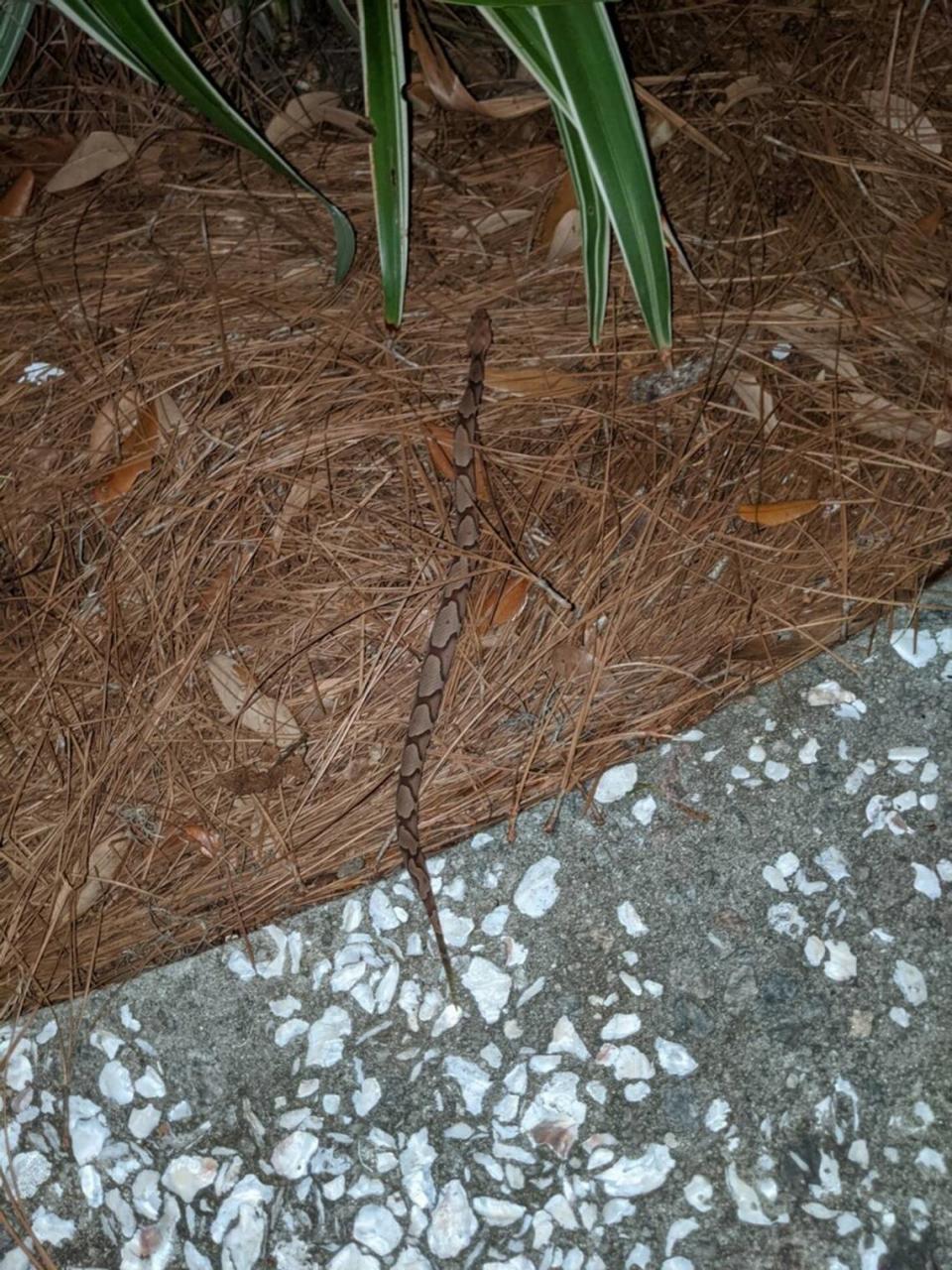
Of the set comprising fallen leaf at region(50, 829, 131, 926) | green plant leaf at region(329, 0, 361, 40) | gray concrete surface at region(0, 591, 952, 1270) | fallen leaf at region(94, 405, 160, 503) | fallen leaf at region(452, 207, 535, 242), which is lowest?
gray concrete surface at region(0, 591, 952, 1270)

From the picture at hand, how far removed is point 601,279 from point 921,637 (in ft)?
2.46

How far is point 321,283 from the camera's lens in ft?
6.31

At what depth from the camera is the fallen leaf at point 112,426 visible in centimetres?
183

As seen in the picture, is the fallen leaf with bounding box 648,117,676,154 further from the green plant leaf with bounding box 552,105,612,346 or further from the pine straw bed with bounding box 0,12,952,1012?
the green plant leaf with bounding box 552,105,612,346

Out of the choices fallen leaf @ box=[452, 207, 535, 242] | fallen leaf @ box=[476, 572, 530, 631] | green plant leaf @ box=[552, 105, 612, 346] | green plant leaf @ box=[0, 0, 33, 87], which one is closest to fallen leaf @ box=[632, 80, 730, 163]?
fallen leaf @ box=[452, 207, 535, 242]

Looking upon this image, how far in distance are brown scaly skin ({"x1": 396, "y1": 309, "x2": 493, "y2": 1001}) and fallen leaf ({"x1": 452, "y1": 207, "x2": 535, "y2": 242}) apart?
0.23 m

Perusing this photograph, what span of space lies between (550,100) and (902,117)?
2.93ft

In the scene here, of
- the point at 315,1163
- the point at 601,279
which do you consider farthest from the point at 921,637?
the point at 315,1163

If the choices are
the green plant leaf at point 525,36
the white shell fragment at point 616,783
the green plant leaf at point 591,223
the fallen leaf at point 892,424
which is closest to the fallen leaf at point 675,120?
the green plant leaf at point 591,223

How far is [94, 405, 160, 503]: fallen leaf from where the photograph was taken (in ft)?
5.92

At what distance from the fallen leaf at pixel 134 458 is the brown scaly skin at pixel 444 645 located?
0.54 m

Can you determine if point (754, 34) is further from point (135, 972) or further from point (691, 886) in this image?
point (135, 972)

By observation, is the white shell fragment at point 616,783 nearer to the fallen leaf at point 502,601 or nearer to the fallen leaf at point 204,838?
the fallen leaf at point 502,601

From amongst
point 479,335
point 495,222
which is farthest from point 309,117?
point 479,335
